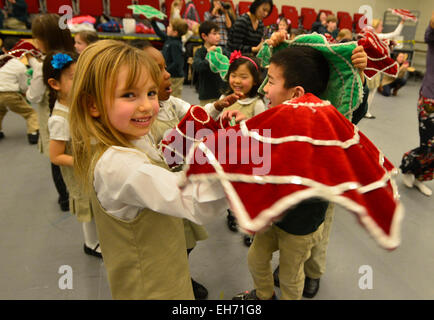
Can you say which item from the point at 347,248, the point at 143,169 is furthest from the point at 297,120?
the point at 347,248

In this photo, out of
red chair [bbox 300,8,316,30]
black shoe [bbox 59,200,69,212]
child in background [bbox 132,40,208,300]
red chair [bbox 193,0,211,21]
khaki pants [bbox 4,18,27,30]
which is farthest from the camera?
red chair [bbox 300,8,316,30]

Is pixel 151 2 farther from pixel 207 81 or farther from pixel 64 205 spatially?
pixel 64 205

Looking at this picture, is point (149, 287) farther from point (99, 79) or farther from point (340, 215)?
point (340, 215)

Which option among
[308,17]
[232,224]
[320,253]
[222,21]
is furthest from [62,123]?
[308,17]

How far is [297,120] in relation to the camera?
22.2 inches

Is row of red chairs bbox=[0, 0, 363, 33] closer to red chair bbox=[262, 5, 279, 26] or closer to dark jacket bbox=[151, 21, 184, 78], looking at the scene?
red chair bbox=[262, 5, 279, 26]

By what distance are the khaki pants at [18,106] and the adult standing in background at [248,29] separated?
233cm

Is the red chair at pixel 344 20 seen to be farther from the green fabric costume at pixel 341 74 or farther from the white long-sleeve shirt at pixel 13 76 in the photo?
the green fabric costume at pixel 341 74

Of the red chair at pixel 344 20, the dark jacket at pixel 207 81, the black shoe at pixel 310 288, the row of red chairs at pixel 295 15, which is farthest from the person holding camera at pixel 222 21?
the red chair at pixel 344 20

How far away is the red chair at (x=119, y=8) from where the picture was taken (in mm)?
6253

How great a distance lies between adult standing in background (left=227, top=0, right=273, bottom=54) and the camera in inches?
116

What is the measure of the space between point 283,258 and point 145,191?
0.79 m

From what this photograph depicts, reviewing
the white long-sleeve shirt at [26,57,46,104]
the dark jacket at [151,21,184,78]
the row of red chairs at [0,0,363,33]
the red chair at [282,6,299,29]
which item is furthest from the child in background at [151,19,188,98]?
the red chair at [282,6,299,29]

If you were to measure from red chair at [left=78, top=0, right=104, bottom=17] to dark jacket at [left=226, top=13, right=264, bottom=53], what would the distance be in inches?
176
